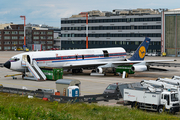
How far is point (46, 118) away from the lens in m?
19.0

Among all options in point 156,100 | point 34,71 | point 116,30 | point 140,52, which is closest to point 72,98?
point 156,100

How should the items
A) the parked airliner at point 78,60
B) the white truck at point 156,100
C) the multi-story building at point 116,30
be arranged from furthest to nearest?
the multi-story building at point 116,30
the parked airliner at point 78,60
the white truck at point 156,100

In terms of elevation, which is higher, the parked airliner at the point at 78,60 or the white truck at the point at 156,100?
the parked airliner at the point at 78,60

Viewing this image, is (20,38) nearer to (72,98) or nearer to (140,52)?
(140,52)

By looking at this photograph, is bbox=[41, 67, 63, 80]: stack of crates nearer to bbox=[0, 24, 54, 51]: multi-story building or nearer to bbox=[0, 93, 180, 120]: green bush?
bbox=[0, 93, 180, 120]: green bush

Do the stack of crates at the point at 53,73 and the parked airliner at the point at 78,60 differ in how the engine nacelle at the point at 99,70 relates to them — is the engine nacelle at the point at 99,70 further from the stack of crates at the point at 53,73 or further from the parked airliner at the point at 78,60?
the stack of crates at the point at 53,73

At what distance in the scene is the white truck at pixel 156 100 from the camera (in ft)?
80.0

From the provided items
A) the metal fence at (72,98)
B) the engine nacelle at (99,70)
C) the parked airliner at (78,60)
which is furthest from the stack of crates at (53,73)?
the metal fence at (72,98)

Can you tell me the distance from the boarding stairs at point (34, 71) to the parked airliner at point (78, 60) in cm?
76

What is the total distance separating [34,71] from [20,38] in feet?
476

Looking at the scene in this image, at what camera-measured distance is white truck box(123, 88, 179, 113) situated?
24375mm

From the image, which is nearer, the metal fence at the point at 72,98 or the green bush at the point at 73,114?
the green bush at the point at 73,114

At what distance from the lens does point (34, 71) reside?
47562 mm

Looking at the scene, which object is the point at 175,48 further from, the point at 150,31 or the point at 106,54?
the point at 106,54
